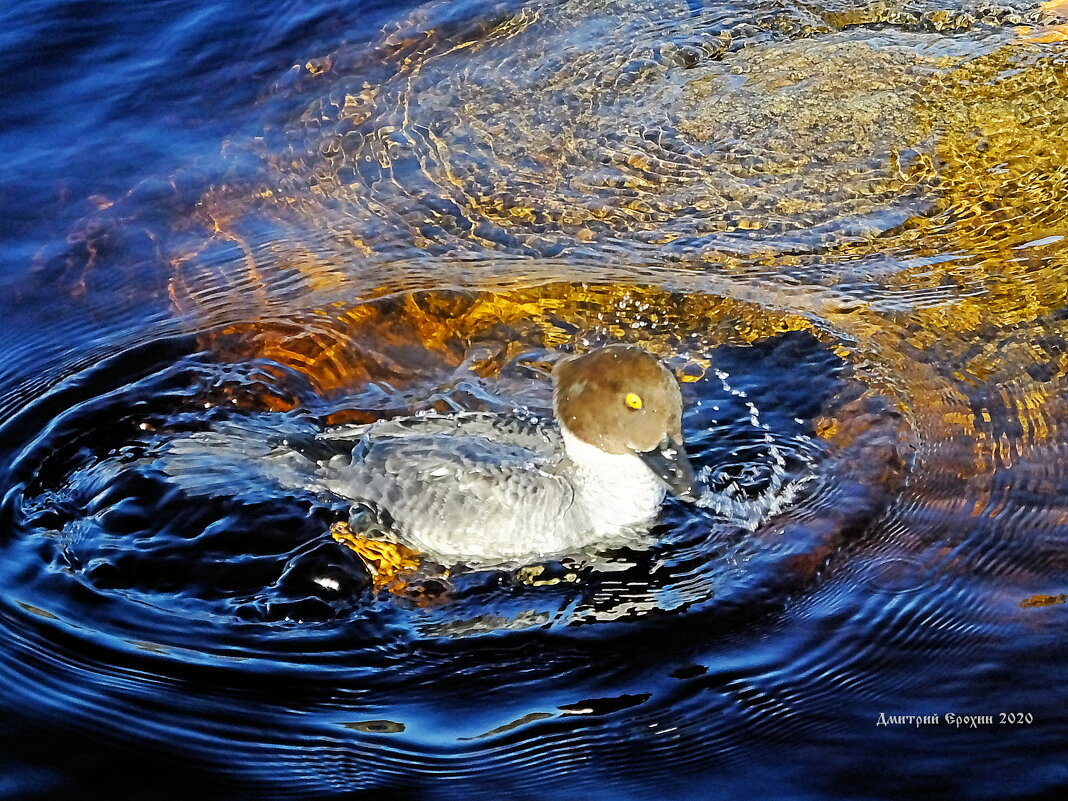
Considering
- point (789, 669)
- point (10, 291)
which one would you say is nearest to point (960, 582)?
point (789, 669)

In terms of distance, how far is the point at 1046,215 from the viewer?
20.6 ft

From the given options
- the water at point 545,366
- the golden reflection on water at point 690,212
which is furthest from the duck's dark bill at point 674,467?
the golden reflection on water at point 690,212

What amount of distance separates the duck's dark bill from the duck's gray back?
→ 1.28 ft

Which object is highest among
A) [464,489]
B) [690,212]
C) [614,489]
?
[690,212]

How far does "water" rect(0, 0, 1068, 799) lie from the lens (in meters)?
4.02

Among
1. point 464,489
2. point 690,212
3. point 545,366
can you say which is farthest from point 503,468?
point 690,212

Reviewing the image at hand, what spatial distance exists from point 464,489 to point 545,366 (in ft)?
3.92

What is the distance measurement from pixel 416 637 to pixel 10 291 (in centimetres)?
346

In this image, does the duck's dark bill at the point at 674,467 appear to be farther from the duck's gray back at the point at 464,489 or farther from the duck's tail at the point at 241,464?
the duck's tail at the point at 241,464

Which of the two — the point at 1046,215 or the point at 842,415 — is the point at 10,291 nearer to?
the point at 842,415

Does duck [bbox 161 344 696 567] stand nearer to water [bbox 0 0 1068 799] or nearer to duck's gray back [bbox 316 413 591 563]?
duck's gray back [bbox 316 413 591 563]

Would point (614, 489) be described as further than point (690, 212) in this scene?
No

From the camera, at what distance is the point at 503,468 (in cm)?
499

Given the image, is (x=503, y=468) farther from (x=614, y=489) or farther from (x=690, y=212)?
(x=690, y=212)
